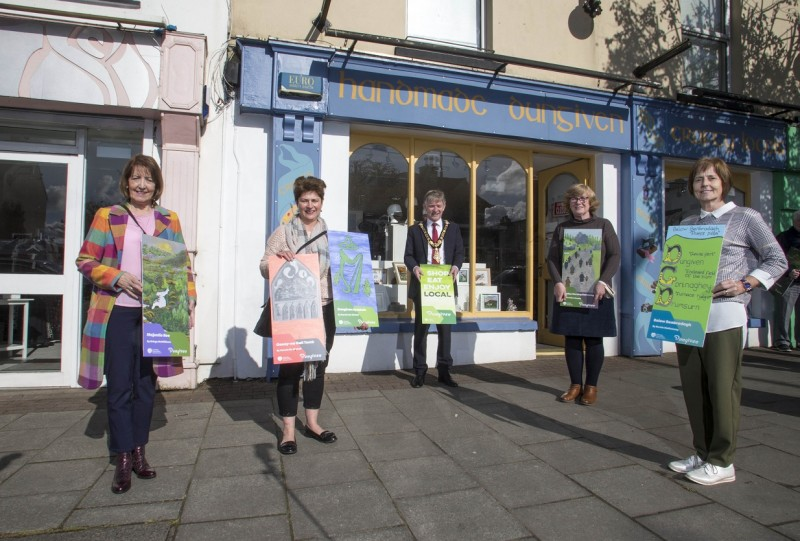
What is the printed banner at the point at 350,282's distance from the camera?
3.57 meters

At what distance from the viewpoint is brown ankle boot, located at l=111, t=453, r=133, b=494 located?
285 cm

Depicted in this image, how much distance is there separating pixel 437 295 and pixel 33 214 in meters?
4.37

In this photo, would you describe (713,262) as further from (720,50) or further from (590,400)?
(720,50)

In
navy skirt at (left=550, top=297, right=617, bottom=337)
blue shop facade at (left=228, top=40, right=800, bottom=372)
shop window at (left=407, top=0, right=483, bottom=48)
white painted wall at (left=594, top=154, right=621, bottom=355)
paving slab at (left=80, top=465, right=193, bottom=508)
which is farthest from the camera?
white painted wall at (left=594, top=154, right=621, bottom=355)

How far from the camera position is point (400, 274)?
21.8ft

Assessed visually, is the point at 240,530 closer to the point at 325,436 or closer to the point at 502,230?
the point at 325,436

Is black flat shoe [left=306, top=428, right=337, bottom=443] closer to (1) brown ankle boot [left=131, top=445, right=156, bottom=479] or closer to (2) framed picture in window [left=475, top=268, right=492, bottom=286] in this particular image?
(1) brown ankle boot [left=131, top=445, right=156, bottom=479]

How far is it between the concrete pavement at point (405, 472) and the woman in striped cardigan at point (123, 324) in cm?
30

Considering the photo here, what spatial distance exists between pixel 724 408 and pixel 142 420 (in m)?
3.36

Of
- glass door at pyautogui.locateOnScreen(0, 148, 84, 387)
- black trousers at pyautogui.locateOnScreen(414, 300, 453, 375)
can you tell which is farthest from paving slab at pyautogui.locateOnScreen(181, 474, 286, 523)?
glass door at pyautogui.locateOnScreen(0, 148, 84, 387)

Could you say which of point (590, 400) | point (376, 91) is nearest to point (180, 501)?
point (590, 400)

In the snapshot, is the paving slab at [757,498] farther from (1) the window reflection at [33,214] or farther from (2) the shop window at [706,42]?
(2) the shop window at [706,42]

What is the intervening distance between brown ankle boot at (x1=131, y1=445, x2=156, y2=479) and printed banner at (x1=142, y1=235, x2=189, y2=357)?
2.04 ft

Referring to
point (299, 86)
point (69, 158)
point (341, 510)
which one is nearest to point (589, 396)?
point (341, 510)
